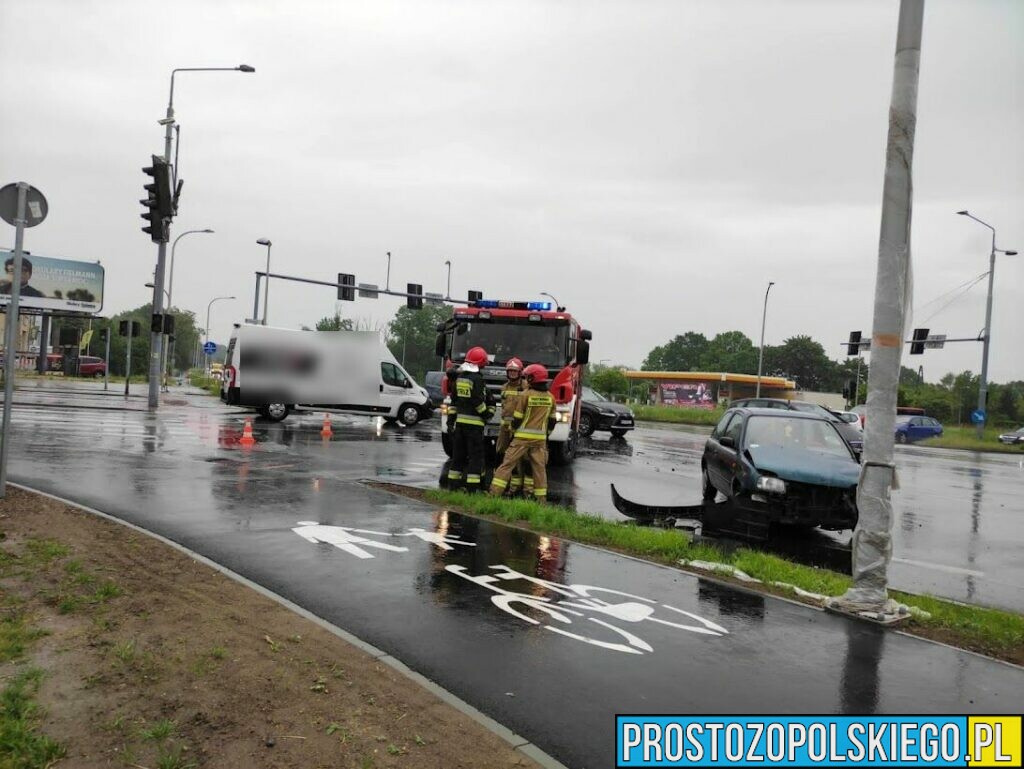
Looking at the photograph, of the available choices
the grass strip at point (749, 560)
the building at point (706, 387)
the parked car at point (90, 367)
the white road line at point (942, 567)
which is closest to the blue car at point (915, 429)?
the building at point (706, 387)

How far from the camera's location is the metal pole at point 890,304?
6293mm

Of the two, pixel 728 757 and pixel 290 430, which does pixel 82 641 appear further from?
pixel 290 430

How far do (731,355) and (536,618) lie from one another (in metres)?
126

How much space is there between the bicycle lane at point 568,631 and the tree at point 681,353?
134 meters

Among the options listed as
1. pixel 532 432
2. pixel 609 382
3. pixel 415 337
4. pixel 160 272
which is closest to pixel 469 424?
pixel 532 432

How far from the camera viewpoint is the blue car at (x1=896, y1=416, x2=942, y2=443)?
39.2m

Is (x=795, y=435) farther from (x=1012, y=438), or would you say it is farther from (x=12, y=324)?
(x=1012, y=438)

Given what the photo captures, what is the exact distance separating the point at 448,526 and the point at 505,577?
2.20 meters

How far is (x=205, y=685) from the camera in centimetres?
400

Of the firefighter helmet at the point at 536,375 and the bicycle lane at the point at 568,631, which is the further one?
the firefighter helmet at the point at 536,375

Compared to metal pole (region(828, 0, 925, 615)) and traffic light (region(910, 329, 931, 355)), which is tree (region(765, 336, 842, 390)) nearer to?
traffic light (region(910, 329, 931, 355))

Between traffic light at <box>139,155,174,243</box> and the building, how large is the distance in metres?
58.8

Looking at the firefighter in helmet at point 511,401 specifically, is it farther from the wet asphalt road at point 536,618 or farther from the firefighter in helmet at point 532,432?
the wet asphalt road at point 536,618

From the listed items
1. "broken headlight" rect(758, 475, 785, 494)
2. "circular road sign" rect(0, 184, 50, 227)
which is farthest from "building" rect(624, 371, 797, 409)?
"circular road sign" rect(0, 184, 50, 227)
